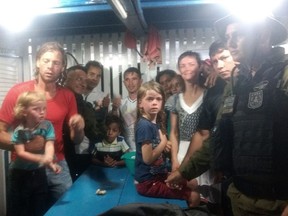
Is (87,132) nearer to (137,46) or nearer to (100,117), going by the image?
(100,117)

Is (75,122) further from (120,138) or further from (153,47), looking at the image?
(153,47)

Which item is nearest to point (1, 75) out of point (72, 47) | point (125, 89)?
point (72, 47)

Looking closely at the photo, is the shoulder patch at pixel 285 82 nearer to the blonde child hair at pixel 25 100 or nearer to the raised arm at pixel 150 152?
the raised arm at pixel 150 152

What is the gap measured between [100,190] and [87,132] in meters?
1.02

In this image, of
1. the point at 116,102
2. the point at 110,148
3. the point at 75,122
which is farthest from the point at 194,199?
the point at 116,102

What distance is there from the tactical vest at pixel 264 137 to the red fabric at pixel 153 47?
2.23m

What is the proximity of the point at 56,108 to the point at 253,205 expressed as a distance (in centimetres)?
168

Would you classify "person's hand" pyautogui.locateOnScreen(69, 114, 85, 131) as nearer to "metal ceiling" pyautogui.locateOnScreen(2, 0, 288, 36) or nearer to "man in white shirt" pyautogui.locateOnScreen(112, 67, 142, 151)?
"metal ceiling" pyautogui.locateOnScreen(2, 0, 288, 36)

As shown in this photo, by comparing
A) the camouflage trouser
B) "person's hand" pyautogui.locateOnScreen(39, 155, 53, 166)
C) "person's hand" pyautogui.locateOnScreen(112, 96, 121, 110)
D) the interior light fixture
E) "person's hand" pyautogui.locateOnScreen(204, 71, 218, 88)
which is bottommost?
the camouflage trouser

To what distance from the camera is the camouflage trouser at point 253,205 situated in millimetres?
1347

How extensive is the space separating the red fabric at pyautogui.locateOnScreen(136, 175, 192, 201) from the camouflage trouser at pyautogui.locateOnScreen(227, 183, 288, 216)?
2.34 feet

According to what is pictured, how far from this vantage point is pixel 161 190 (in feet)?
7.43

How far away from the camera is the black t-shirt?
91.0 inches

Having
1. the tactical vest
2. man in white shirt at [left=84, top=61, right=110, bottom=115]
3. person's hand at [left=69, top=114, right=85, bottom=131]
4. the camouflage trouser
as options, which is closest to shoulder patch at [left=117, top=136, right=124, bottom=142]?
man in white shirt at [left=84, top=61, right=110, bottom=115]
